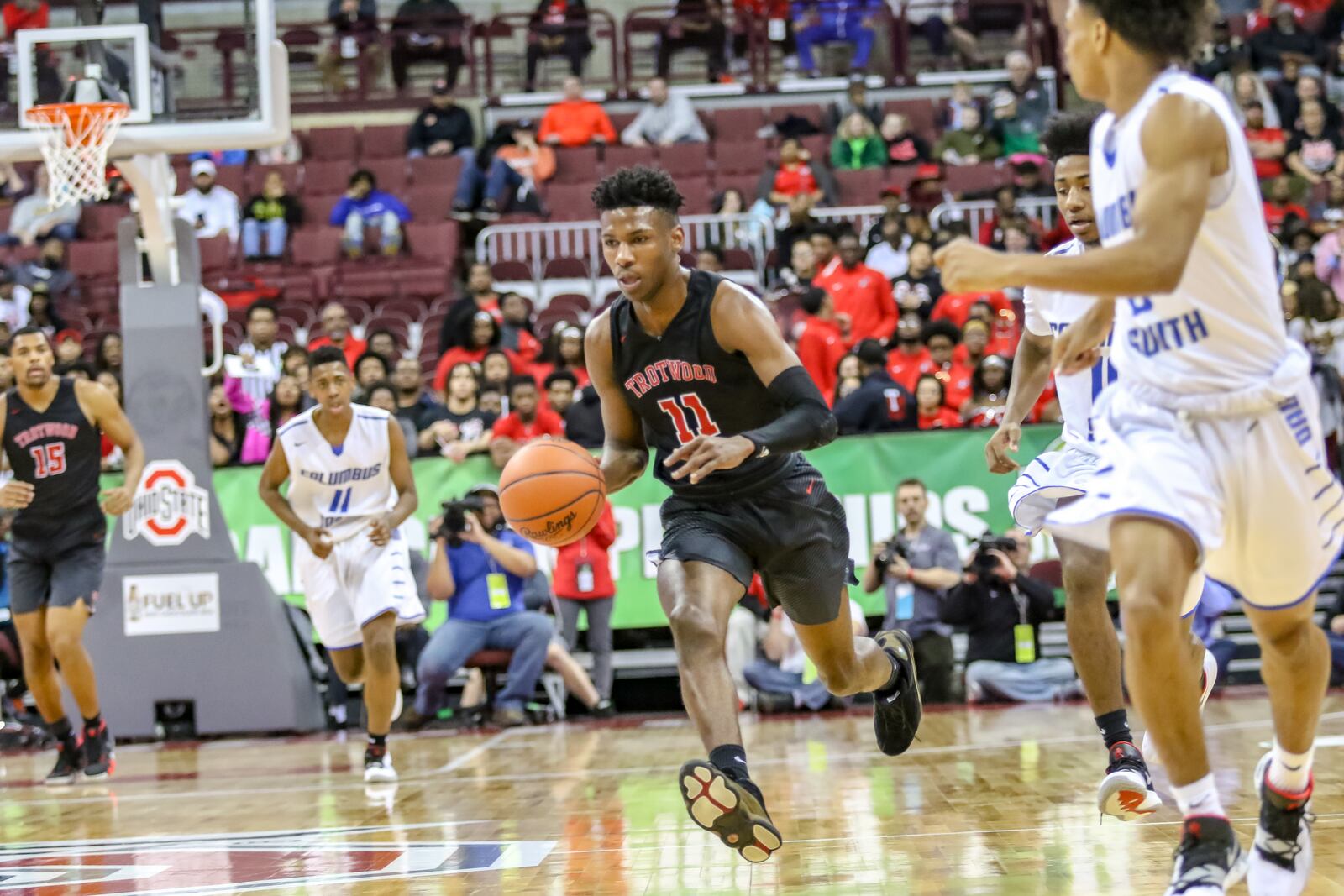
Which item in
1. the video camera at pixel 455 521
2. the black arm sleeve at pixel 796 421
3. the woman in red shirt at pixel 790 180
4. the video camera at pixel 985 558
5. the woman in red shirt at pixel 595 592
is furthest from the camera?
the woman in red shirt at pixel 790 180

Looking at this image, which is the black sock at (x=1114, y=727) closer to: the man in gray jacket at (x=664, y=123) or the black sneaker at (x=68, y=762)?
the black sneaker at (x=68, y=762)

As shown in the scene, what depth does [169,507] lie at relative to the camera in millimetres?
10930

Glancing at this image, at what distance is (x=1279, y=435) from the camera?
3.60m

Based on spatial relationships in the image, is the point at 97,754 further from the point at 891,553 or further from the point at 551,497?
the point at 891,553

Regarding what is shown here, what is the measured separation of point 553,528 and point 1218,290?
2.29 metres

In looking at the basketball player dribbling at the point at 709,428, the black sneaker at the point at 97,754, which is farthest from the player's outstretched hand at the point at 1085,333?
the black sneaker at the point at 97,754

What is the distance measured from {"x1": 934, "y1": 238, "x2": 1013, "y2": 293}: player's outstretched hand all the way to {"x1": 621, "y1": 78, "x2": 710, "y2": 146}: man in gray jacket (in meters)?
15.7

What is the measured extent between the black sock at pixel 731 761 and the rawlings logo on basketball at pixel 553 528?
3.05 ft

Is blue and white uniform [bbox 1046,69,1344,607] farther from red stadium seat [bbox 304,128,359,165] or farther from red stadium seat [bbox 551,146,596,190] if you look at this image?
red stadium seat [bbox 304,128,359,165]

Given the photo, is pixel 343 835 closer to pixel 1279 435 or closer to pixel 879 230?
pixel 1279 435

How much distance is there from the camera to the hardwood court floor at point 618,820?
15.8 feet

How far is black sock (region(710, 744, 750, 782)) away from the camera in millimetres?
4445

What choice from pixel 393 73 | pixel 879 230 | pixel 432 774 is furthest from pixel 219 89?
pixel 432 774

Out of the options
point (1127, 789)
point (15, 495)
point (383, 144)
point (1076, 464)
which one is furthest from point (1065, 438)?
point (383, 144)
